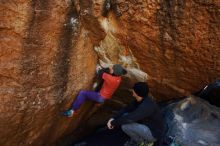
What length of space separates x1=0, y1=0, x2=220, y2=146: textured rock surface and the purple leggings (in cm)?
10

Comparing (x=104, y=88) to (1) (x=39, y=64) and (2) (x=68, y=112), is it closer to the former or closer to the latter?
(2) (x=68, y=112)

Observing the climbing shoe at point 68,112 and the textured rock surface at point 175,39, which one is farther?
the climbing shoe at point 68,112

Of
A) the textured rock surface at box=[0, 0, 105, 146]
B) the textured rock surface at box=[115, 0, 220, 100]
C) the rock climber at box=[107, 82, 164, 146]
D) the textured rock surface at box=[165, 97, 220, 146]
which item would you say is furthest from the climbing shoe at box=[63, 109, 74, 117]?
the textured rock surface at box=[165, 97, 220, 146]

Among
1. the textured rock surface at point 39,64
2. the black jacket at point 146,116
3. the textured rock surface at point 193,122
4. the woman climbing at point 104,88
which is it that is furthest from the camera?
the woman climbing at point 104,88

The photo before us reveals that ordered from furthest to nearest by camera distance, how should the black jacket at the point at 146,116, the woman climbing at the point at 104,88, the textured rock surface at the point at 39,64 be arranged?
the woman climbing at the point at 104,88, the black jacket at the point at 146,116, the textured rock surface at the point at 39,64

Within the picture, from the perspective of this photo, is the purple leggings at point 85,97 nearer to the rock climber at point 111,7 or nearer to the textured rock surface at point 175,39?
the textured rock surface at point 175,39

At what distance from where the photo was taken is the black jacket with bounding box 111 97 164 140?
16.3 feet

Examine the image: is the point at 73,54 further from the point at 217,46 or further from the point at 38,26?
the point at 217,46

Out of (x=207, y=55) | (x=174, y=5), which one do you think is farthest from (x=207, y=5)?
(x=207, y=55)

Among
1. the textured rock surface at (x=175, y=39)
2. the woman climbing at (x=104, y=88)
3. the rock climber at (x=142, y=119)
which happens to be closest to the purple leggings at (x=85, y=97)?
the woman climbing at (x=104, y=88)

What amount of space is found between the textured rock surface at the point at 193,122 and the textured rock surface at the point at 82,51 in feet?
0.83

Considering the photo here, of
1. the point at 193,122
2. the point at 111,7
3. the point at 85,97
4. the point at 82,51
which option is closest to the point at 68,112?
the point at 85,97

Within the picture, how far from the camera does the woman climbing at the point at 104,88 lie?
570cm

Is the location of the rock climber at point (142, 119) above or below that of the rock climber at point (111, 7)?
below
